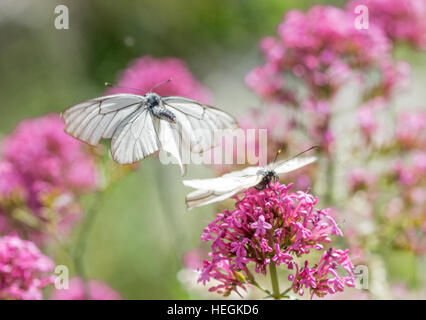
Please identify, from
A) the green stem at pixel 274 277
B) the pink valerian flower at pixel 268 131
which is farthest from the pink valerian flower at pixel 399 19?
the green stem at pixel 274 277

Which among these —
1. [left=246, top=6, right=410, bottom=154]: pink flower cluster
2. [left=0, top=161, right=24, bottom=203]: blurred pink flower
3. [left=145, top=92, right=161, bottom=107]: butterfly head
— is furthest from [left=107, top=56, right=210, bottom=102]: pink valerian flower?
[left=145, top=92, right=161, bottom=107]: butterfly head

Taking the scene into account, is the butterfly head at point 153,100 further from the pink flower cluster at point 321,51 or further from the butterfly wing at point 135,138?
the pink flower cluster at point 321,51

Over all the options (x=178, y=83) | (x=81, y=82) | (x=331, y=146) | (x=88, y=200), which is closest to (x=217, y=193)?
(x=331, y=146)

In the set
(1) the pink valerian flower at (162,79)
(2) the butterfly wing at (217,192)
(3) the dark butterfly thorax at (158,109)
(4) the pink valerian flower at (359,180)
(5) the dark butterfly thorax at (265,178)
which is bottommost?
(2) the butterfly wing at (217,192)

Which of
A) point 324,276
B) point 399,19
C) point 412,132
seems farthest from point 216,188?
point 399,19

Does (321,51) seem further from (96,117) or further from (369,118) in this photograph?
(96,117)

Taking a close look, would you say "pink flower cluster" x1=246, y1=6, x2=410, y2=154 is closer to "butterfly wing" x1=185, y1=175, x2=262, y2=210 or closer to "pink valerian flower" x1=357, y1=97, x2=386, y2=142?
"pink valerian flower" x1=357, y1=97, x2=386, y2=142
